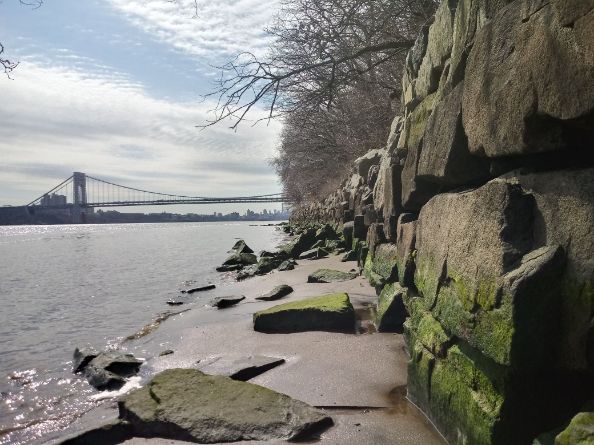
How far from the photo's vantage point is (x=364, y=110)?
12.7 meters

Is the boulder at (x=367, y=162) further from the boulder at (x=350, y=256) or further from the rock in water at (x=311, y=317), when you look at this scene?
the rock in water at (x=311, y=317)

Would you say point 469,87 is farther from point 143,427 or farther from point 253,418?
point 143,427

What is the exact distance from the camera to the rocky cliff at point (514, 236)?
1.67 meters

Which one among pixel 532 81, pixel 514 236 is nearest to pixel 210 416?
pixel 514 236

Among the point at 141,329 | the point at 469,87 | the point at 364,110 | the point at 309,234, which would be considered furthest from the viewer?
the point at 309,234

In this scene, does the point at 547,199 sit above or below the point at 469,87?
below

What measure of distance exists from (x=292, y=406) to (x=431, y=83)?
2543 millimetres

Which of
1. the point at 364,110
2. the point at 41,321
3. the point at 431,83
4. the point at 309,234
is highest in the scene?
the point at 364,110

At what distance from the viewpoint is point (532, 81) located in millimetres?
1856

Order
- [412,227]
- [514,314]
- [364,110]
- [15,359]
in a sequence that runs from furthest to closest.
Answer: [364,110], [15,359], [412,227], [514,314]

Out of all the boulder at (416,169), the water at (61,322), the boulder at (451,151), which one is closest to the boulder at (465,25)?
the boulder at (451,151)

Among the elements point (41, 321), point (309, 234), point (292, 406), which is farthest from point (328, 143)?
point (292, 406)

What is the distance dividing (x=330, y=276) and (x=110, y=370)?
3751 mm

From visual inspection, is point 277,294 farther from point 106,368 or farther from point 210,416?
point 210,416
